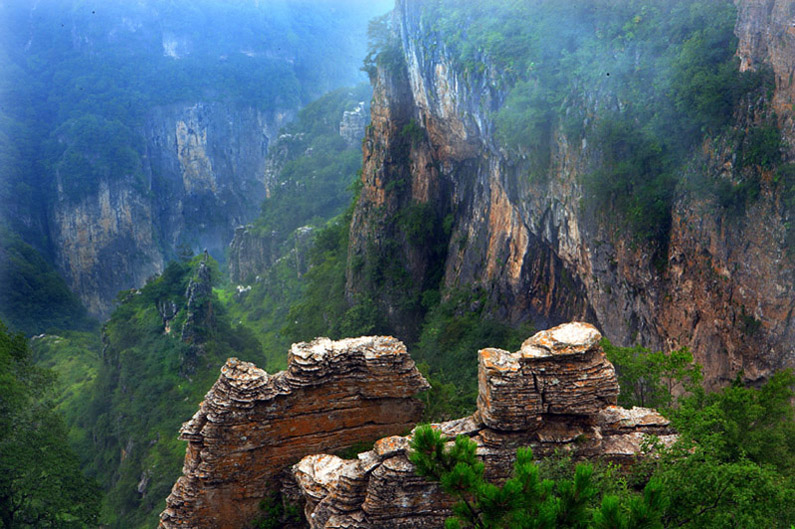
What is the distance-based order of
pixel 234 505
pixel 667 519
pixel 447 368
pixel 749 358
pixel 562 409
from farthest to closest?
1. pixel 447 368
2. pixel 749 358
3. pixel 234 505
4. pixel 562 409
5. pixel 667 519

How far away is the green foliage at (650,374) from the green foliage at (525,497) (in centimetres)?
921

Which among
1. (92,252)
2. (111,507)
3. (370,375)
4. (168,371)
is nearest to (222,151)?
(92,252)

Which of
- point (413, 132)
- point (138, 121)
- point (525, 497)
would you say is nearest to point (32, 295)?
point (138, 121)

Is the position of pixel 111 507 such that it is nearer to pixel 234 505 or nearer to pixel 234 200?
pixel 234 505

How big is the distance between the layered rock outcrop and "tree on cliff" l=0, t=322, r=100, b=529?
1891cm

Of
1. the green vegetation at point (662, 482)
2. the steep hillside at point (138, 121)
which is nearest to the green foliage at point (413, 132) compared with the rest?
the green vegetation at point (662, 482)

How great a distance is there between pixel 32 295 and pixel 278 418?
75.2m

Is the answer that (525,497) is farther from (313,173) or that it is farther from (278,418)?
(313,173)

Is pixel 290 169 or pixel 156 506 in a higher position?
pixel 290 169

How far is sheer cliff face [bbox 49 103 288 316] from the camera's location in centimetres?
10175

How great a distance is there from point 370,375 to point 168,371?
124 feet

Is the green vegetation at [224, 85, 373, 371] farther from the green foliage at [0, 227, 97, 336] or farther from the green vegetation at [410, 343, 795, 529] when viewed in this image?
the green vegetation at [410, 343, 795, 529]

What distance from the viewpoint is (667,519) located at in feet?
39.4

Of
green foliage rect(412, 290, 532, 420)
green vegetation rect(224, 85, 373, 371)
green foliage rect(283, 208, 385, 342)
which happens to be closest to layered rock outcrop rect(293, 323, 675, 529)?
green foliage rect(412, 290, 532, 420)
